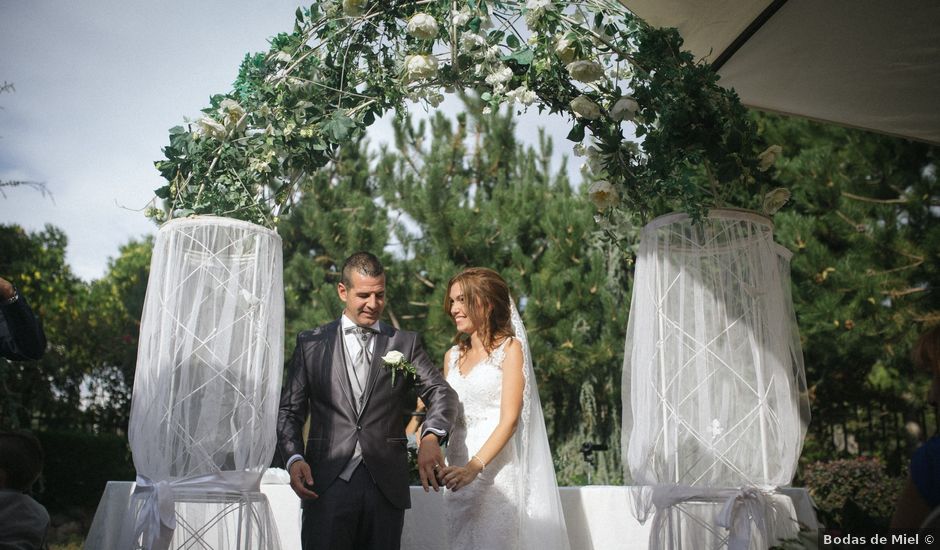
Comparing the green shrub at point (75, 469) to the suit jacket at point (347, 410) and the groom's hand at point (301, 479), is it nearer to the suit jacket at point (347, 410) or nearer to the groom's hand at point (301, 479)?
the suit jacket at point (347, 410)

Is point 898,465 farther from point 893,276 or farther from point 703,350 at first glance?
point 703,350

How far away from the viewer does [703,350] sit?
3039mm

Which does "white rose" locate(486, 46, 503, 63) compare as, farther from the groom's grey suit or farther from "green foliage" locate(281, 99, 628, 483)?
"green foliage" locate(281, 99, 628, 483)

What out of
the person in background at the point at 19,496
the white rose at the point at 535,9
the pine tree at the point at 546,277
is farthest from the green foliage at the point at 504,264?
the person in background at the point at 19,496

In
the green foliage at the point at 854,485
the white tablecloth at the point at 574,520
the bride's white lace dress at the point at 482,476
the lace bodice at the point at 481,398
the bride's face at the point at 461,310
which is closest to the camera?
the bride's white lace dress at the point at 482,476

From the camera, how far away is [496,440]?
10.9 feet

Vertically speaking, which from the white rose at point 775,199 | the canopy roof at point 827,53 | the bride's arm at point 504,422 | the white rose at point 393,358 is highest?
the canopy roof at point 827,53

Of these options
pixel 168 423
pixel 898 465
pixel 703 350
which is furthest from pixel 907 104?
pixel 898 465

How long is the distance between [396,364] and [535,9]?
149cm

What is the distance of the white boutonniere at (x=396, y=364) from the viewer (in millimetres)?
3039

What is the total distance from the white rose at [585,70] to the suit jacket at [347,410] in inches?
48.5

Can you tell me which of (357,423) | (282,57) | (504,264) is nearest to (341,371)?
(357,423)

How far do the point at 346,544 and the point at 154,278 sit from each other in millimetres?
1194

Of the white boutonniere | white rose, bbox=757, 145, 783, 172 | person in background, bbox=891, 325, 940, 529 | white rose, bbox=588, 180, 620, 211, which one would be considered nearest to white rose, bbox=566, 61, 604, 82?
white rose, bbox=588, 180, 620, 211
